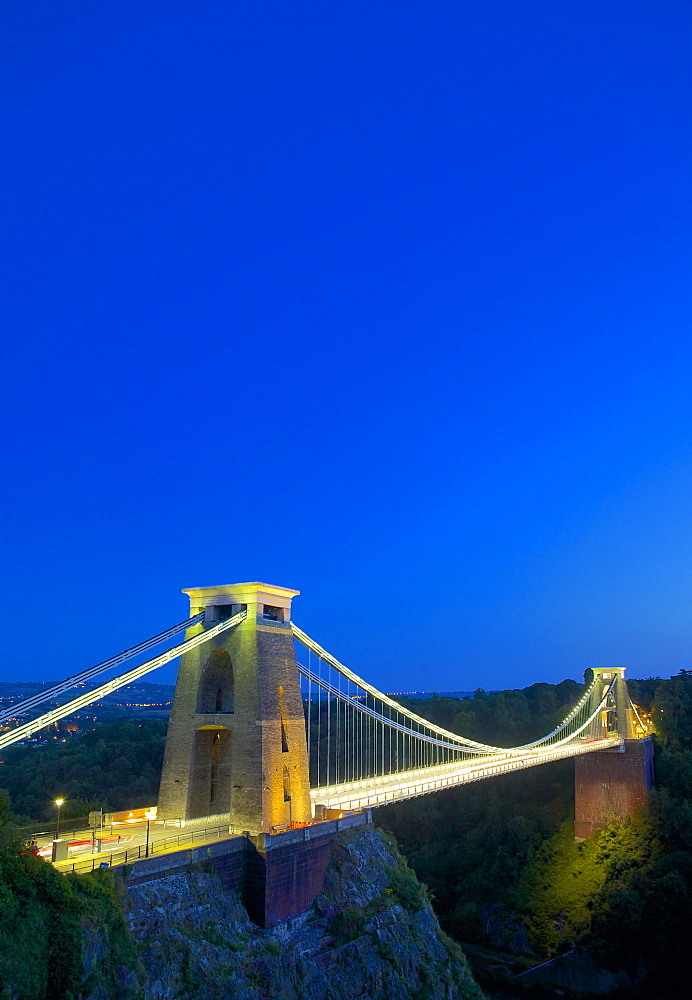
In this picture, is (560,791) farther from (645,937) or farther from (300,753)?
(300,753)

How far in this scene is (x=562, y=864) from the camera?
38469mm

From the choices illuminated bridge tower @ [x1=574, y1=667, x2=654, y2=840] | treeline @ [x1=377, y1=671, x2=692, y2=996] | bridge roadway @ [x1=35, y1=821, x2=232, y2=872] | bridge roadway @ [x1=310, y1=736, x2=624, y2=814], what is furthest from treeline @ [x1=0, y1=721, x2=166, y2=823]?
illuminated bridge tower @ [x1=574, y1=667, x2=654, y2=840]

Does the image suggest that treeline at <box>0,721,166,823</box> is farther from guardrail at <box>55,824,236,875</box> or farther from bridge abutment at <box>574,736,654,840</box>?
bridge abutment at <box>574,736,654,840</box>

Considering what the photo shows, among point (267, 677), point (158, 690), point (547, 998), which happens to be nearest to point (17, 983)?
point (267, 677)

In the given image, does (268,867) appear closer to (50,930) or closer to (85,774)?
(50,930)

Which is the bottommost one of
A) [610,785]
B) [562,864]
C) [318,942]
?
Result: [562,864]

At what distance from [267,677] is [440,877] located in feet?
89.1

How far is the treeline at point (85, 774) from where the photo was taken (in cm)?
4078

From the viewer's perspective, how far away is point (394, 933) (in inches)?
767

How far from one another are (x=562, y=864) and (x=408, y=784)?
16997mm

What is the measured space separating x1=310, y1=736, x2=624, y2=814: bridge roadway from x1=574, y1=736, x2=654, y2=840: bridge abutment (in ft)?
11.4

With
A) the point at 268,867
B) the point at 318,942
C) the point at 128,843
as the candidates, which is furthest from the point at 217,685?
the point at 318,942

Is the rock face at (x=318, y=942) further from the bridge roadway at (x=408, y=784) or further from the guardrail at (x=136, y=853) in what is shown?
the bridge roadway at (x=408, y=784)

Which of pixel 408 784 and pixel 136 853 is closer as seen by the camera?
pixel 136 853
